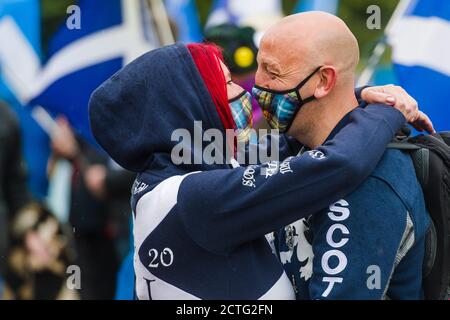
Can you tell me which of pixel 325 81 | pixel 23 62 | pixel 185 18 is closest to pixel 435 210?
pixel 325 81

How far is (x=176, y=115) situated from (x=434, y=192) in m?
0.86

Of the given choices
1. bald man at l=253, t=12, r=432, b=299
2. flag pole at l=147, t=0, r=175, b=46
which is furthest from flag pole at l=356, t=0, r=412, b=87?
bald man at l=253, t=12, r=432, b=299

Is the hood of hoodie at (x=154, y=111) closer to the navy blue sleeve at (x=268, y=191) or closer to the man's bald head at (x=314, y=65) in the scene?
the navy blue sleeve at (x=268, y=191)

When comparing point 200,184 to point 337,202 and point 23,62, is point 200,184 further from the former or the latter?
point 23,62

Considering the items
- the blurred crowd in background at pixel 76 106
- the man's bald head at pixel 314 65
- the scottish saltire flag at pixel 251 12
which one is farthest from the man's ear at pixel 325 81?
the scottish saltire flag at pixel 251 12

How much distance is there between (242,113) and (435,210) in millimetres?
698

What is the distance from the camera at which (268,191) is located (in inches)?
95.8

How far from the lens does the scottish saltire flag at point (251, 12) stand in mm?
4746

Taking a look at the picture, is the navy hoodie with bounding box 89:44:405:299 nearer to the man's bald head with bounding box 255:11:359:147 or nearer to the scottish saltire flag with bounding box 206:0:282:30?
the man's bald head with bounding box 255:11:359:147

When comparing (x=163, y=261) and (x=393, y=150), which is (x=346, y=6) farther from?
(x=163, y=261)

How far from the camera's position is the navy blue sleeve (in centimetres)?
243

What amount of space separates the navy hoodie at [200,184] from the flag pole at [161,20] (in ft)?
7.16
